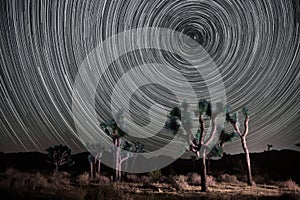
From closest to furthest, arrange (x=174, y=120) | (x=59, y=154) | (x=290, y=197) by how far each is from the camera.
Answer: (x=290, y=197) → (x=174, y=120) → (x=59, y=154)

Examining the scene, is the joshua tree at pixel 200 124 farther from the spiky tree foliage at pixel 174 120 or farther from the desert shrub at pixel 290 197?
the desert shrub at pixel 290 197

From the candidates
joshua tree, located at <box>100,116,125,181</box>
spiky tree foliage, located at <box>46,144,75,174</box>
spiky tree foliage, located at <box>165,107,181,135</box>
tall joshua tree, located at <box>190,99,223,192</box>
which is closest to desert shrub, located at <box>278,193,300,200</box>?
tall joshua tree, located at <box>190,99,223,192</box>

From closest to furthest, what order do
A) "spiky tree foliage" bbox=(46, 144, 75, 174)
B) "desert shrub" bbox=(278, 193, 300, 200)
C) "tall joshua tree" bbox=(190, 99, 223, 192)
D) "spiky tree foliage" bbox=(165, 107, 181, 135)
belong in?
"desert shrub" bbox=(278, 193, 300, 200)
"tall joshua tree" bbox=(190, 99, 223, 192)
"spiky tree foliage" bbox=(165, 107, 181, 135)
"spiky tree foliage" bbox=(46, 144, 75, 174)

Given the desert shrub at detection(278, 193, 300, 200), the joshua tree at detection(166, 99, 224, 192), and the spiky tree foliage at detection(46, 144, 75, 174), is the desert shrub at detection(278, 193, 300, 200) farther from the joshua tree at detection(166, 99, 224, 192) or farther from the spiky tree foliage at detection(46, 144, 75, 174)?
the spiky tree foliage at detection(46, 144, 75, 174)

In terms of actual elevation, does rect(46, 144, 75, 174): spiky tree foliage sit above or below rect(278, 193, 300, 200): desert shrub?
above

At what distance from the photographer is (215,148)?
35.8 meters

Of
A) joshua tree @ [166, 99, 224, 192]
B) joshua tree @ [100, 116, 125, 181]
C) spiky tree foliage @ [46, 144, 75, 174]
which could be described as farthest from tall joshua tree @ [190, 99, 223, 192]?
spiky tree foliage @ [46, 144, 75, 174]

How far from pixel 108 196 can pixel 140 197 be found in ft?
8.14

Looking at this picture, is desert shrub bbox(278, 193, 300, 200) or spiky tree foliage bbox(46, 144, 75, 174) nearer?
desert shrub bbox(278, 193, 300, 200)

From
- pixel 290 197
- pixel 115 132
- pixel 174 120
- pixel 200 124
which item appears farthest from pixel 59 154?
pixel 290 197

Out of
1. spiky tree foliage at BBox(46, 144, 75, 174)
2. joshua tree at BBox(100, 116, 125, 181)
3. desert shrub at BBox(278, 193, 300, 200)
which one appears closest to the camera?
desert shrub at BBox(278, 193, 300, 200)

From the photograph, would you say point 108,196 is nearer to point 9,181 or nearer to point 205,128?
point 9,181

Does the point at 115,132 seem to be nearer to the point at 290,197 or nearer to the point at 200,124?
the point at 200,124

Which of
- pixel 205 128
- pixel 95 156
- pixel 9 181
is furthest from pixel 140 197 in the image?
pixel 95 156
